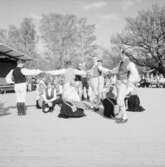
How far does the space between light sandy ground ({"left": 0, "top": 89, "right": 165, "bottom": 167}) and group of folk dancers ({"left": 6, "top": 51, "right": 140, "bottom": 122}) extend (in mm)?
849

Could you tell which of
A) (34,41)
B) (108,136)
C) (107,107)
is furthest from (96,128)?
(34,41)

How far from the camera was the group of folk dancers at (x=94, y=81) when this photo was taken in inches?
314

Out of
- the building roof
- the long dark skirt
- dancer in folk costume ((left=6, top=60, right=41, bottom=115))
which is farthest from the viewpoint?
the building roof

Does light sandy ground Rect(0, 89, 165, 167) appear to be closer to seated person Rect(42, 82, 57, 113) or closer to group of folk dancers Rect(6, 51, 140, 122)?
group of folk dancers Rect(6, 51, 140, 122)

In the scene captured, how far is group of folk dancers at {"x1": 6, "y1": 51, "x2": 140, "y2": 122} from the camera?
7980 millimetres

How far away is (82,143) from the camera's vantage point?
217 inches

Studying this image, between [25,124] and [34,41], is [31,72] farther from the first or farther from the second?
[34,41]

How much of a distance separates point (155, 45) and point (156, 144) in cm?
4049

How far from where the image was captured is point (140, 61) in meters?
46.7

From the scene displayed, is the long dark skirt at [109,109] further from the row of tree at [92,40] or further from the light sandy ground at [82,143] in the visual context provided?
the row of tree at [92,40]

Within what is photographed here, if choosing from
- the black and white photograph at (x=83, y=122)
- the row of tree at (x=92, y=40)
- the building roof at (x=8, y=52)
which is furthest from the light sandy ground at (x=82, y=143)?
the row of tree at (x=92, y=40)

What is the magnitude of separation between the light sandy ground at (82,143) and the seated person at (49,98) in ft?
8.10

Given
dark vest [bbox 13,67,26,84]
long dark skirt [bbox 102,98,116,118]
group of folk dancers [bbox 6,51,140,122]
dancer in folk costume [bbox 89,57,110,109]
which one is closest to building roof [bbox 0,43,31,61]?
group of folk dancers [bbox 6,51,140,122]

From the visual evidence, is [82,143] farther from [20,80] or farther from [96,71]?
[96,71]
